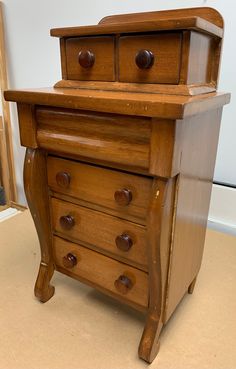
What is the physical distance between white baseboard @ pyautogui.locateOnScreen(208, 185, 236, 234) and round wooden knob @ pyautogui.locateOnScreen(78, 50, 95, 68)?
87 centimetres

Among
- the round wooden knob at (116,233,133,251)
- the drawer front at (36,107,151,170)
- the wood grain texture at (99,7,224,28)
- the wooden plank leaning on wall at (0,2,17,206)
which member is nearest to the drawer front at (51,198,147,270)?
the round wooden knob at (116,233,133,251)

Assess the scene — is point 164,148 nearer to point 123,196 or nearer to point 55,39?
point 123,196

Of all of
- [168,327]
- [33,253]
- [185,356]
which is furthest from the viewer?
[33,253]

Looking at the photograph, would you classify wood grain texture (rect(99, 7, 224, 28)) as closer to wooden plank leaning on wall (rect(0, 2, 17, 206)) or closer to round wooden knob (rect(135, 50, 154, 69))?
round wooden knob (rect(135, 50, 154, 69))

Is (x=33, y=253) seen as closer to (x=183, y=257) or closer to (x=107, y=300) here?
(x=107, y=300)

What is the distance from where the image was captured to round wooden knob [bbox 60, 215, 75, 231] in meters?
0.88

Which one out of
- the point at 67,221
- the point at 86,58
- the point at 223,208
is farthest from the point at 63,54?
the point at 223,208

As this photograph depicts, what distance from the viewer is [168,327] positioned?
3.18ft

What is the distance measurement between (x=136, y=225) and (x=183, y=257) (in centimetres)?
20

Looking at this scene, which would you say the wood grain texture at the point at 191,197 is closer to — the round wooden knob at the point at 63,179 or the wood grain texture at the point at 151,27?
the wood grain texture at the point at 151,27

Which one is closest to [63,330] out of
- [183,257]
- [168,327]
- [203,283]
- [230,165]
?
[168,327]

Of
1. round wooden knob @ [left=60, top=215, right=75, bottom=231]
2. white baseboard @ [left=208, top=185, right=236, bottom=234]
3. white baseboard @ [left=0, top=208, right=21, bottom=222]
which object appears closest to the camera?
round wooden knob @ [left=60, top=215, right=75, bottom=231]

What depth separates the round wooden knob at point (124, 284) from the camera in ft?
2.71

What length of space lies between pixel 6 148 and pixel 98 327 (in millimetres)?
1295
